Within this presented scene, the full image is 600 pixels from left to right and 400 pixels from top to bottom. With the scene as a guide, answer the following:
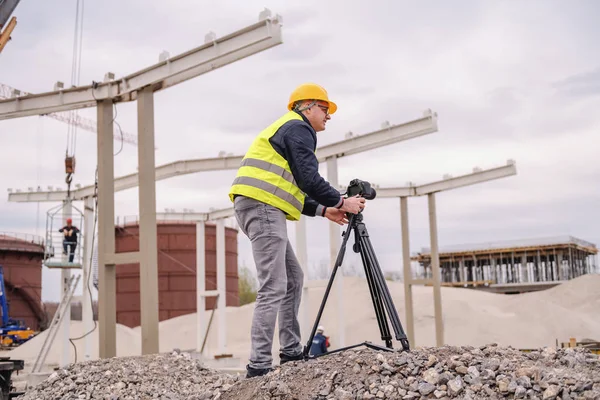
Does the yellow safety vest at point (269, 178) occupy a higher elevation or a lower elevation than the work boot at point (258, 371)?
higher

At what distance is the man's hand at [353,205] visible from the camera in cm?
393

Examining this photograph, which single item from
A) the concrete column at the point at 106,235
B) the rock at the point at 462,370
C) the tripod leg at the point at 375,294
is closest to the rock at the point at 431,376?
the rock at the point at 462,370

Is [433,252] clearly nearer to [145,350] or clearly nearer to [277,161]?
[145,350]

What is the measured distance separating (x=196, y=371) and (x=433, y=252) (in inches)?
368

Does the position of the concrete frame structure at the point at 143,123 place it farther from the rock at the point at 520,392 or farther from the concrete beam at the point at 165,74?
the rock at the point at 520,392

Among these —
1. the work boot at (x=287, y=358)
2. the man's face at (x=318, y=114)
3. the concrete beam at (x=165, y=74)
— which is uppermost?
the concrete beam at (x=165, y=74)

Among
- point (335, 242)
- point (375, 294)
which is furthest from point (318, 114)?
point (335, 242)

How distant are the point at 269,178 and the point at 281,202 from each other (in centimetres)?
17

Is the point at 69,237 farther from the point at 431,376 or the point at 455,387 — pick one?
the point at 455,387

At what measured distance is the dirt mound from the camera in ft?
9.60

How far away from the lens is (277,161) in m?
4.08

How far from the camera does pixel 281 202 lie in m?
4.08

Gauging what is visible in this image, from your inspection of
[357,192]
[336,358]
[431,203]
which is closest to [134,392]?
[336,358]

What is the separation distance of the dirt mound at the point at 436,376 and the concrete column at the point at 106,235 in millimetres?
4952
